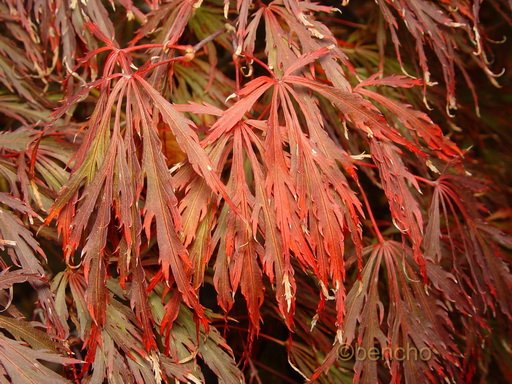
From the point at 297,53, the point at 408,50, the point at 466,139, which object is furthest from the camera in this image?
the point at 466,139

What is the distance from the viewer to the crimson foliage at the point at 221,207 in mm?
957

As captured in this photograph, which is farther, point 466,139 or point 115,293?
point 466,139

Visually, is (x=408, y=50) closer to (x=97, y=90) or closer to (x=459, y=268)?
(x=459, y=268)

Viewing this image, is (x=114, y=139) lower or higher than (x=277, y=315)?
higher

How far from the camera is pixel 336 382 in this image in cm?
132

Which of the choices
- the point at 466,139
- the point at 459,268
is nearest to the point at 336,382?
the point at 459,268

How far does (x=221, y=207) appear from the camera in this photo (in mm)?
1072

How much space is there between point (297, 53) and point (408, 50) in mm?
452

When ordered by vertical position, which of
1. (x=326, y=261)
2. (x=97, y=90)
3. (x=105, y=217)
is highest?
(x=97, y=90)

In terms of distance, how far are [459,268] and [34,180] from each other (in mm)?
818

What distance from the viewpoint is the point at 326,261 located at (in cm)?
98

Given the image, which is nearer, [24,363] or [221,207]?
[24,363]

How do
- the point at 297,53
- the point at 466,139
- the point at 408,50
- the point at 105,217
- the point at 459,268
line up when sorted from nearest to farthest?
the point at 105,217 < the point at 297,53 < the point at 459,268 < the point at 408,50 < the point at 466,139

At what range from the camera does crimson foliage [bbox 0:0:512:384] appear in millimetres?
957
